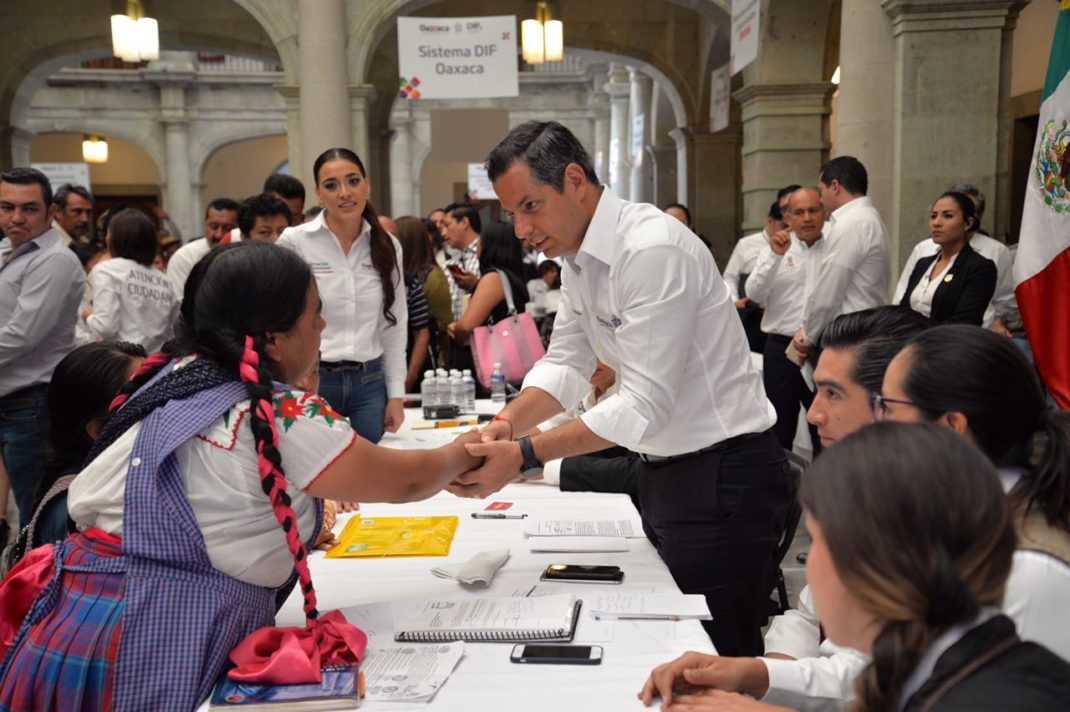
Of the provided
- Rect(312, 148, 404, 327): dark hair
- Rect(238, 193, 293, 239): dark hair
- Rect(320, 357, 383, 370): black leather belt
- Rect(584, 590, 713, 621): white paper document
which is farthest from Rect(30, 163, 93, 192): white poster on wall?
Rect(584, 590, 713, 621): white paper document

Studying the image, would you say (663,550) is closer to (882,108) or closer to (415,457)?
(415,457)

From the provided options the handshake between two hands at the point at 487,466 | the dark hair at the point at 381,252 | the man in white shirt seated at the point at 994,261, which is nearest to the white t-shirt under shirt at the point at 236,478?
the handshake between two hands at the point at 487,466

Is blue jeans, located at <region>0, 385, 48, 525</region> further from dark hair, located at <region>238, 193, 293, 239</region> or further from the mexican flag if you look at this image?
the mexican flag

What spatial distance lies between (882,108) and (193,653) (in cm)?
566

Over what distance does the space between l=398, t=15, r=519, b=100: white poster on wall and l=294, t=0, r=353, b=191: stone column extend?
1175mm

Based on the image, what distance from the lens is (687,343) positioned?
2.20 metres

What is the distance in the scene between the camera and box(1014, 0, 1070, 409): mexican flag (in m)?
4.28

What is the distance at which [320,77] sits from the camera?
876cm

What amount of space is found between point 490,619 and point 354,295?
85.5 inches

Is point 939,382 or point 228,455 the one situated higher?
point 939,382

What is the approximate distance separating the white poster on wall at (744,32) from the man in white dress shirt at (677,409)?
490cm

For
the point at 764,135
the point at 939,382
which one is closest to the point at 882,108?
the point at 764,135

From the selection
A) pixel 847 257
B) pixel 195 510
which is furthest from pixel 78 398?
pixel 847 257

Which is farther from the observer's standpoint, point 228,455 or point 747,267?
point 747,267
